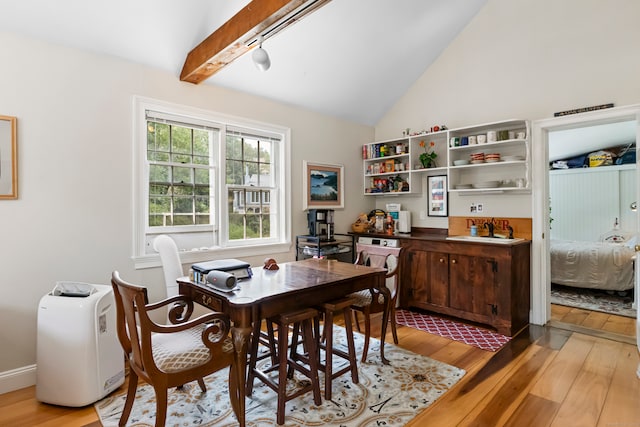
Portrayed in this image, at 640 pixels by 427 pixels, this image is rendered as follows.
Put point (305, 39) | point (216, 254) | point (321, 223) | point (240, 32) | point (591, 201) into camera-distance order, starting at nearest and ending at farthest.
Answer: point (240, 32)
point (305, 39)
point (216, 254)
point (321, 223)
point (591, 201)

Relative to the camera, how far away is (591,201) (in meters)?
6.16

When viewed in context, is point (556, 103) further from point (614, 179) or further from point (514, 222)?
point (614, 179)

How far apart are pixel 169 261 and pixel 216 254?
2.06 feet

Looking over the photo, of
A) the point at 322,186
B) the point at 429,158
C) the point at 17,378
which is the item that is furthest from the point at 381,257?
the point at 17,378

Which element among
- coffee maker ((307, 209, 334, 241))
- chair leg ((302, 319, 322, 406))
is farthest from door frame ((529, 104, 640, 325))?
chair leg ((302, 319, 322, 406))

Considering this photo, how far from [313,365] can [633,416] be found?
6.34ft

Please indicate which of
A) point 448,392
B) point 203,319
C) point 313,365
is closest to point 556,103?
point 448,392

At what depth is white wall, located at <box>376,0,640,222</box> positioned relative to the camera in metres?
3.24

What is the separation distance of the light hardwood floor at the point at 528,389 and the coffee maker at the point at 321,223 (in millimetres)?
1629

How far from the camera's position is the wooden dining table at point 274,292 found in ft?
6.14

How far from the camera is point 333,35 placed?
3.52 metres

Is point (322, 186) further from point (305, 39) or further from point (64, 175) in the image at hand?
point (64, 175)

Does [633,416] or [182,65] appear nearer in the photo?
[633,416]

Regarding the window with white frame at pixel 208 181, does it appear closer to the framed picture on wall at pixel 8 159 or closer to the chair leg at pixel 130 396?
the framed picture on wall at pixel 8 159
